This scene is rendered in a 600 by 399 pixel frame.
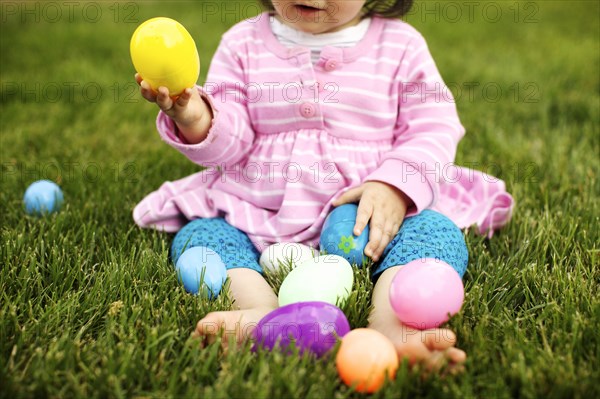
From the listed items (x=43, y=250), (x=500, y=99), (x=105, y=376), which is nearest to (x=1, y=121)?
(x=43, y=250)

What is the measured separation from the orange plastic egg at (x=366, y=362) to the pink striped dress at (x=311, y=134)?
582 millimetres

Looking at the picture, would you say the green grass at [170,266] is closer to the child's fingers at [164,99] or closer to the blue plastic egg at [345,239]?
the blue plastic egg at [345,239]

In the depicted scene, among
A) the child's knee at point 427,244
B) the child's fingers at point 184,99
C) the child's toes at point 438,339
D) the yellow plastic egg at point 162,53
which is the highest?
the yellow plastic egg at point 162,53

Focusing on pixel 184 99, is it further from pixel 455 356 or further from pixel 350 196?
pixel 455 356

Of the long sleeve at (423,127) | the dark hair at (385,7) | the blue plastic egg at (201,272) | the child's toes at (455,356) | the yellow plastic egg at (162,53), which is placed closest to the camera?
the child's toes at (455,356)

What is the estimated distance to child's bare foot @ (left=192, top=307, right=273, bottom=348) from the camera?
133 cm

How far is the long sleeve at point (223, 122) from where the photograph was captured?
1.75 metres

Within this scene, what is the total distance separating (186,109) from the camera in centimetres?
164

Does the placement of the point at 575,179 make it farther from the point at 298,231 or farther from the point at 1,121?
the point at 1,121

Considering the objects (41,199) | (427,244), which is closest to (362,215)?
(427,244)

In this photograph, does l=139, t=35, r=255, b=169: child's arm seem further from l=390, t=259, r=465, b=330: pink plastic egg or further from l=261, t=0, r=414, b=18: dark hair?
l=390, t=259, r=465, b=330: pink plastic egg

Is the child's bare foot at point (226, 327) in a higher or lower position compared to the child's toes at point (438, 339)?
lower

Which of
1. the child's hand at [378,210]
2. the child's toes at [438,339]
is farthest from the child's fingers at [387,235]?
the child's toes at [438,339]

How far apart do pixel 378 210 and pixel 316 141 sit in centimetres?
31
